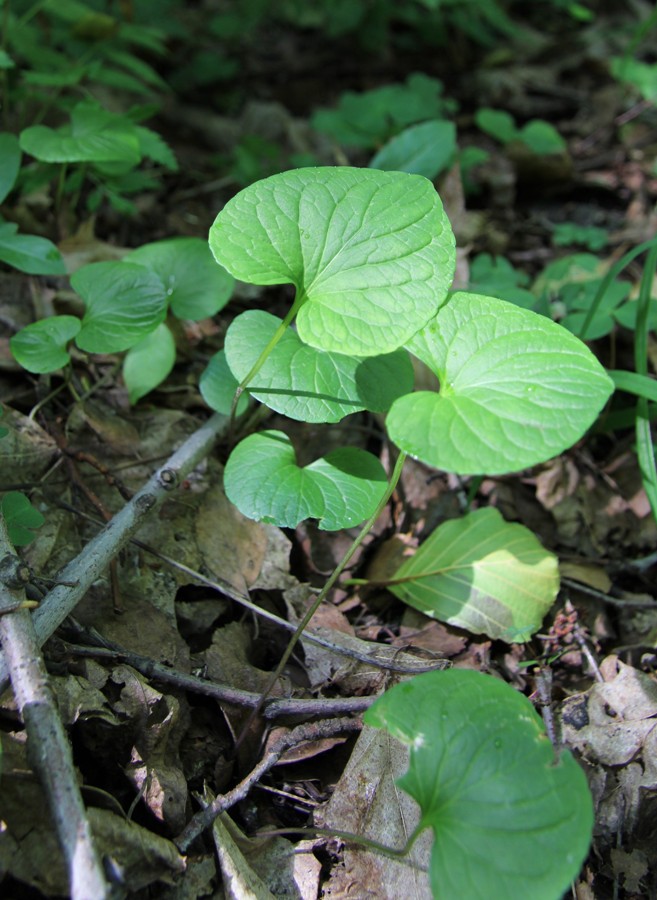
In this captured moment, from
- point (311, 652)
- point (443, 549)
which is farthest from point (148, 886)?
point (443, 549)

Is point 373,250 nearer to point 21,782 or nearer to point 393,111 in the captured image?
point 21,782

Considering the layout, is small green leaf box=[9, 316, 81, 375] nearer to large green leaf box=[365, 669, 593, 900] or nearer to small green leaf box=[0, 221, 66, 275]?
small green leaf box=[0, 221, 66, 275]

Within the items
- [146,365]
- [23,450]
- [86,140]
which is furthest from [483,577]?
[86,140]

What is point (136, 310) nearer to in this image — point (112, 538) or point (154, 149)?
point (112, 538)

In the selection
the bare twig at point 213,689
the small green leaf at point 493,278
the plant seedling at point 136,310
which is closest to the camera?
the bare twig at point 213,689

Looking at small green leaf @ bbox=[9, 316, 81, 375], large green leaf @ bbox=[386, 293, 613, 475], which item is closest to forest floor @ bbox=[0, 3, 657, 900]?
small green leaf @ bbox=[9, 316, 81, 375]

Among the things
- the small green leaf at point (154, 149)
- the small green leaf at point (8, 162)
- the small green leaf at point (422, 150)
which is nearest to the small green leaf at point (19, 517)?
the small green leaf at point (8, 162)

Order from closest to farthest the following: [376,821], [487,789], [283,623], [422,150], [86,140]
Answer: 1. [487,789]
2. [376,821]
3. [283,623]
4. [86,140]
5. [422,150]

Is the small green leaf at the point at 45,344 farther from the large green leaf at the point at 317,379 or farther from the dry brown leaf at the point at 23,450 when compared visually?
the large green leaf at the point at 317,379
